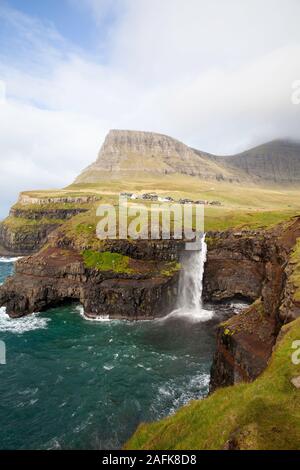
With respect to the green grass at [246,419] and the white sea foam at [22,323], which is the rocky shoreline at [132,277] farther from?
the green grass at [246,419]

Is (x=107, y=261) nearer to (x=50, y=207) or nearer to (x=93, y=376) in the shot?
(x=93, y=376)

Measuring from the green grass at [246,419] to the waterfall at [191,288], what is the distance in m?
46.4

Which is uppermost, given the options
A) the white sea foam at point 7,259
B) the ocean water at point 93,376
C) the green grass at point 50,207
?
the green grass at point 50,207

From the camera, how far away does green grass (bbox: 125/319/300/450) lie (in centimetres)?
1534

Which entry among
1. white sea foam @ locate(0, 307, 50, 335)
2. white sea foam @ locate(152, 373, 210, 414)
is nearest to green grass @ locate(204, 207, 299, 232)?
white sea foam @ locate(0, 307, 50, 335)

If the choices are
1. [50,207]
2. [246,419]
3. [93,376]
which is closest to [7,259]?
[50,207]

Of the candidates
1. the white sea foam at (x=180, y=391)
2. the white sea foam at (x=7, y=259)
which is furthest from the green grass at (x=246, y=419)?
the white sea foam at (x=7, y=259)

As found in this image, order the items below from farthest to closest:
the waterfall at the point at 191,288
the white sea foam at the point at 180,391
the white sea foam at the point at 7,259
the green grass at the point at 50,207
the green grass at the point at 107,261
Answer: the green grass at the point at 50,207 → the white sea foam at the point at 7,259 → the green grass at the point at 107,261 → the waterfall at the point at 191,288 → the white sea foam at the point at 180,391

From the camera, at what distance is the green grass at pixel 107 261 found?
244ft

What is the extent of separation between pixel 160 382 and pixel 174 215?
200ft

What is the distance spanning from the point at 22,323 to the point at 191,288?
35.4 metres
